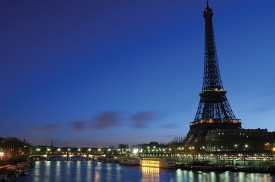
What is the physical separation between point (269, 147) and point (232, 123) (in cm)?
1352

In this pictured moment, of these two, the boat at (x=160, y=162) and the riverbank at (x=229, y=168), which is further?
the boat at (x=160, y=162)

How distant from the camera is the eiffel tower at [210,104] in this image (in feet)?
367

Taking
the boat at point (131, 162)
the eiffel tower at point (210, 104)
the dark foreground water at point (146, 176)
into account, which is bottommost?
the dark foreground water at point (146, 176)

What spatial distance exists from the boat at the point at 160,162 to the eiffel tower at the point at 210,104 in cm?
1723

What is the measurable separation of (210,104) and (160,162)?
32.9 m

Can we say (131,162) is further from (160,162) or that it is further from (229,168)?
(229,168)

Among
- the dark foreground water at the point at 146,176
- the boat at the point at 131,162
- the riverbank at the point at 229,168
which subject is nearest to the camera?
the dark foreground water at the point at 146,176

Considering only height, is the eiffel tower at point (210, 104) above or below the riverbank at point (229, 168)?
above

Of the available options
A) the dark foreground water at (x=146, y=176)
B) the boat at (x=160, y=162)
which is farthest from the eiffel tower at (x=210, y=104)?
the dark foreground water at (x=146, y=176)

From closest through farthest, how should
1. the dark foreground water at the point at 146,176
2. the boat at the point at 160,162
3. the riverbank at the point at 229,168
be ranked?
the dark foreground water at the point at 146,176, the riverbank at the point at 229,168, the boat at the point at 160,162

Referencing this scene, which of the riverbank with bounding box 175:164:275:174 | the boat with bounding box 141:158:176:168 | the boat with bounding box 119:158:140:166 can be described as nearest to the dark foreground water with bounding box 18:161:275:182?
the riverbank with bounding box 175:164:275:174

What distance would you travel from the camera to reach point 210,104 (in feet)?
380

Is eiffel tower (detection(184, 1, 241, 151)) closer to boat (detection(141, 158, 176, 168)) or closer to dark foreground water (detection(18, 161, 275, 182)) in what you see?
boat (detection(141, 158, 176, 168))

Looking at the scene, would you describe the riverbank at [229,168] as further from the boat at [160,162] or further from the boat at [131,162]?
the boat at [131,162]
